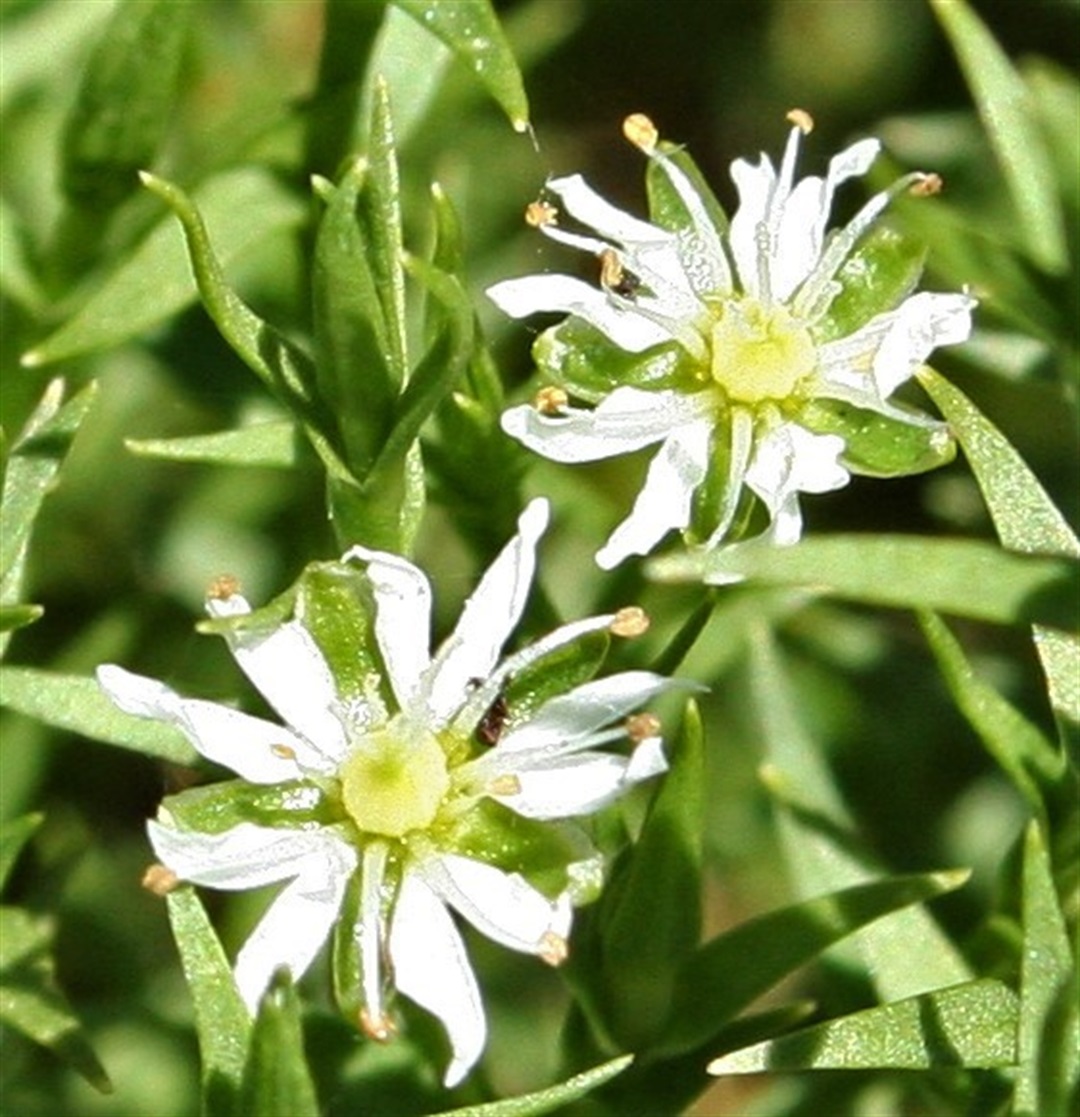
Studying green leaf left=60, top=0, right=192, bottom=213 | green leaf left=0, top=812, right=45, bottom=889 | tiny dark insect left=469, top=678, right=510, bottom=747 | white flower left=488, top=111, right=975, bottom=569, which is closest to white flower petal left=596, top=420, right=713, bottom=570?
white flower left=488, top=111, right=975, bottom=569

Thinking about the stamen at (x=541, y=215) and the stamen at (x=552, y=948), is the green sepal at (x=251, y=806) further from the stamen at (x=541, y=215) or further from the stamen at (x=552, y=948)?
the stamen at (x=541, y=215)

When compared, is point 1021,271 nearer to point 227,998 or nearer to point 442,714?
point 442,714

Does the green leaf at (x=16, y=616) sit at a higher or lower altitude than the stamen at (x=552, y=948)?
higher

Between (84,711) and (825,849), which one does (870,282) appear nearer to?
(825,849)

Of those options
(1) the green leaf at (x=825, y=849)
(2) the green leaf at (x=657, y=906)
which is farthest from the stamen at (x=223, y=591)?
(1) the green leaf at (x=825, y=849)

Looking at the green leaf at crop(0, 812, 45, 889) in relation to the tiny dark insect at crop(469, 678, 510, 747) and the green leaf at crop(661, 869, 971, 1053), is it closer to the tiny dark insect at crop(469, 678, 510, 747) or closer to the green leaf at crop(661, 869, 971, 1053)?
the tiny dark insect at crop(469, 678, 510, 747)

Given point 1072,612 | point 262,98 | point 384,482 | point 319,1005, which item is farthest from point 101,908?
point 1072,612
